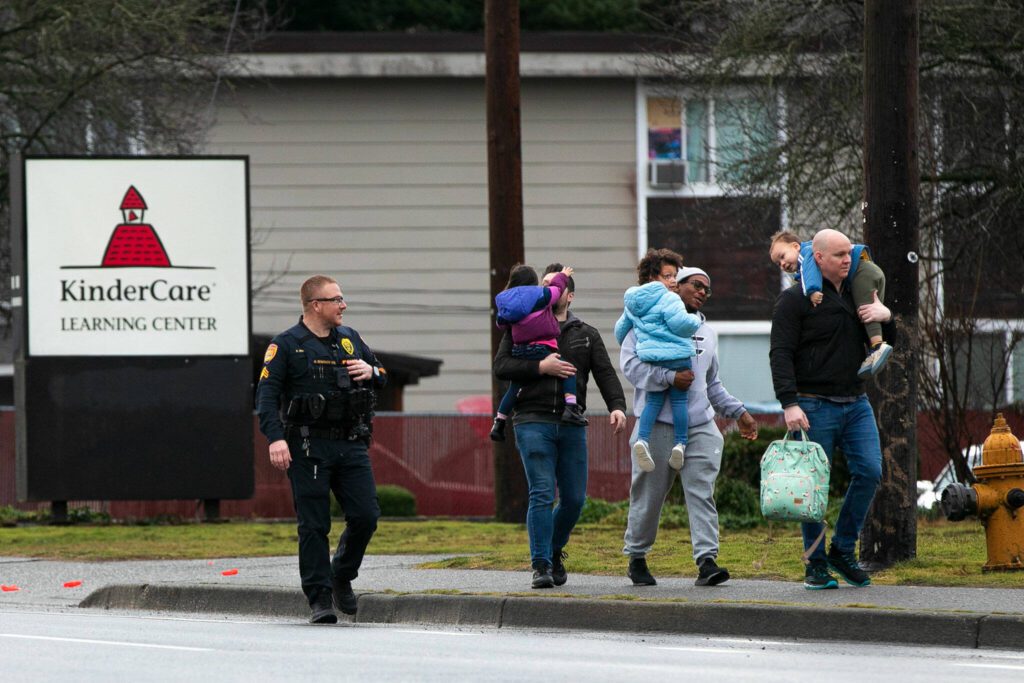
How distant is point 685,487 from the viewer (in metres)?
11.0

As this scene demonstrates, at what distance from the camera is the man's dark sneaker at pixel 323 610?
10516mm

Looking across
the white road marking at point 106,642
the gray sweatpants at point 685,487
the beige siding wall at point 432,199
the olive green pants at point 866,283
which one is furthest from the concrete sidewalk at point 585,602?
the beige siding wall at point 432,199

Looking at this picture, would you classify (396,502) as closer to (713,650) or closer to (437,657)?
(713,650)

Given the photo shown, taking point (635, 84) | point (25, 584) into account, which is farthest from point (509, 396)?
point (635, 84)

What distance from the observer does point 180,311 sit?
62.0 feet

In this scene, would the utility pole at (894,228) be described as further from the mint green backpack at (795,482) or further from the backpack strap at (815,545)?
the mint green backpack at (795,482)

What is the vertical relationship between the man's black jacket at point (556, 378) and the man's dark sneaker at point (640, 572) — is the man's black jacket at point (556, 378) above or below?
above

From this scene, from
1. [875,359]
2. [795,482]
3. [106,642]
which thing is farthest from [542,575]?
[106,642]

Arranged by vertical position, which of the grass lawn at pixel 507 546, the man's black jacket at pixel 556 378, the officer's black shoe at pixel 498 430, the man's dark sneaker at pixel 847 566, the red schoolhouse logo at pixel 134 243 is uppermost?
the red schoolhouse logo at pixel 134 243

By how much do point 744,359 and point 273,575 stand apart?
20.0m

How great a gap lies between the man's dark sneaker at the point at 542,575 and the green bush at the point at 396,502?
12.5 meters

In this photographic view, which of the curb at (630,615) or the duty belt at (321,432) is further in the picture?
the duty belt at (321,432)

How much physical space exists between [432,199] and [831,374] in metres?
21.7

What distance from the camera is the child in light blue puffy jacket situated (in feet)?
35.0
